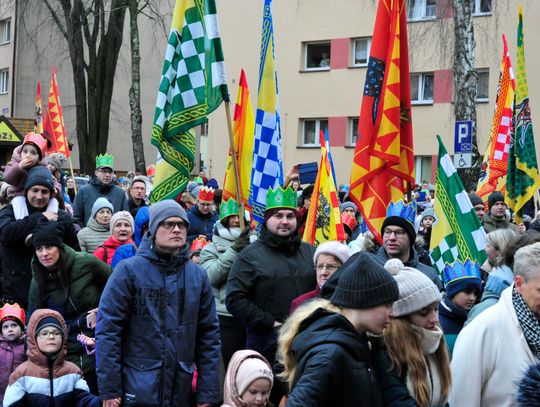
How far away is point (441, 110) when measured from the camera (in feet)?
94.7

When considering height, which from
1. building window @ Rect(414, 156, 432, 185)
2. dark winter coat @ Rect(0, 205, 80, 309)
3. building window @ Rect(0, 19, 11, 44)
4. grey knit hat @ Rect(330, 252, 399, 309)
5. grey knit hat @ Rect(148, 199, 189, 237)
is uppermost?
building window @ Rect(0, 19, 11, 44)

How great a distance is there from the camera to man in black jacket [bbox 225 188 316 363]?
264 inches

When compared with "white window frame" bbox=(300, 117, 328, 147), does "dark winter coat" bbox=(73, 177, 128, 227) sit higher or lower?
higher

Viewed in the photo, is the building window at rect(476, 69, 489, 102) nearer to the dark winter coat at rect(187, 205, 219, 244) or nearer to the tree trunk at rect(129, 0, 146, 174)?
the tree trunk at rect(129, 0, 146, 174)

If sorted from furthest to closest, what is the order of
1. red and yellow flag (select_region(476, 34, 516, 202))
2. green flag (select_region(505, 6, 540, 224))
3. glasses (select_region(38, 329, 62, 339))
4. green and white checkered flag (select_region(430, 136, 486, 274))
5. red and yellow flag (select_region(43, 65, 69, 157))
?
1. red and yellow flag (select_region(43, 65, 69, 157))
2. red and yellow flag (select_region(476, 34, 516, 202))
3. green flag (select_region(505, 6, 540, 224))
4. green and white checkered flag (select_region(430, 136, 486, 274))
5. glasses (select_region(38, 329, 62, 339))

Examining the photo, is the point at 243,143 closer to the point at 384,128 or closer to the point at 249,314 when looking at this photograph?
the point at 384,128

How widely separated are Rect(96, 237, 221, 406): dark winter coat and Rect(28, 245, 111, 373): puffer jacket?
125 centimetres

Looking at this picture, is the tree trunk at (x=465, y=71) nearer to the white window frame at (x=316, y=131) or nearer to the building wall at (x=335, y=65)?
the building wall at (x=335, y=65)

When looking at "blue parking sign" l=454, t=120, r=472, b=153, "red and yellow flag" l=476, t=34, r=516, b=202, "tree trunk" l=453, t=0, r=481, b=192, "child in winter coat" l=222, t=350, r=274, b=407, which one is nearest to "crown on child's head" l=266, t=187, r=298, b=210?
"child in winter coat" l=222, t=350, r=274, b=407

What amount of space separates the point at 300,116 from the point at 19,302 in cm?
2517

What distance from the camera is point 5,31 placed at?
148ft

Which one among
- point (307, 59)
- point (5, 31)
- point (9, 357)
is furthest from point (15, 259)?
point (5, 31)

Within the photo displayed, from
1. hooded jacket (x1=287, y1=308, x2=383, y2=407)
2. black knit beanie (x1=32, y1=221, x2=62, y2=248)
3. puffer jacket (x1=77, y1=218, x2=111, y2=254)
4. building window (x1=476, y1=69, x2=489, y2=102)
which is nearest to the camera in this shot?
hooded jacket (x1=287, y1=308, x2=383, y2=407)

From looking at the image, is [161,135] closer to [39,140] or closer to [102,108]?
[39,140]
